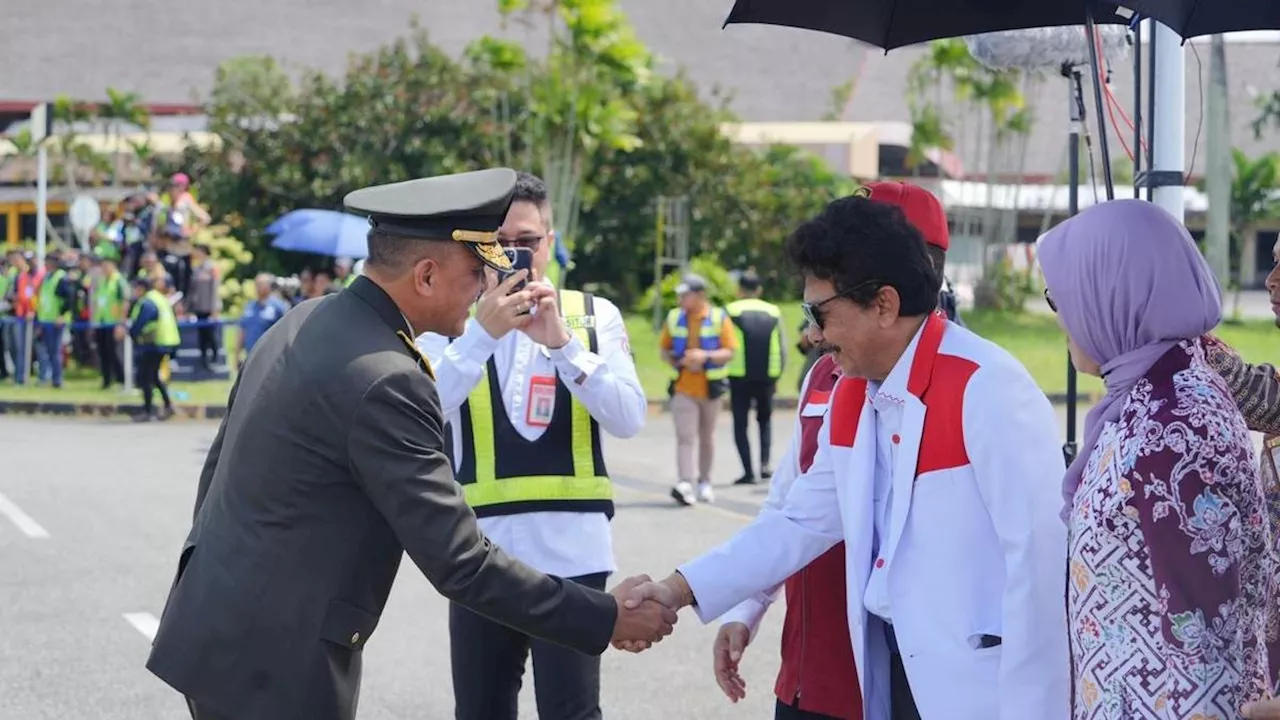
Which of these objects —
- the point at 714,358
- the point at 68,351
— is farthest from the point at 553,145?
the point at 714,358

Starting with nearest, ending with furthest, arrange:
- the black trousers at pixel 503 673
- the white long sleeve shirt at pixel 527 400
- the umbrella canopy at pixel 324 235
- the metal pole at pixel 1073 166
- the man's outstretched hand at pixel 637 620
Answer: the man's outstretched hand at pixel 637 620
the black trousers at pixel 503 673
the white long sleeve shirt at pixel 527 400
the metal pole at pixel 1073 166
the umbrella canopy at pixel 324 235

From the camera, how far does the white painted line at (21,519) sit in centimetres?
1117

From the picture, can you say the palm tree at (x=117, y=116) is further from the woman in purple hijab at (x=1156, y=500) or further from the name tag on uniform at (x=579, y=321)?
the woman in purple hijab at (x=1156, y=500)

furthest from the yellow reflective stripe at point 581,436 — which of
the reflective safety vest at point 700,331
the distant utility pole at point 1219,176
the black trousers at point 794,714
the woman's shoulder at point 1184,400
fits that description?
the distant utility pole at point 1219,176

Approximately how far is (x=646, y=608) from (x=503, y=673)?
897 millimetres

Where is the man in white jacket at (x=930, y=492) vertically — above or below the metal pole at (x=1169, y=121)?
below

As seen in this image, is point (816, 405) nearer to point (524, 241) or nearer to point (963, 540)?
point (963, 540)

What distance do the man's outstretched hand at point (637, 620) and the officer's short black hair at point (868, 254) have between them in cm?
85

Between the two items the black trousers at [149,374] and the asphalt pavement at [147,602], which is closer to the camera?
the asphalt pavement at [147,602]

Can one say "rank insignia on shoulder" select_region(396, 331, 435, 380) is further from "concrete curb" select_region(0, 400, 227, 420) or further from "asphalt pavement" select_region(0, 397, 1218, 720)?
"concrete curb" select_region(0, 400, 227, 420)

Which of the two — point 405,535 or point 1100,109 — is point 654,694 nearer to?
point 1100,109

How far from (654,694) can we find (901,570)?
390 centimetres

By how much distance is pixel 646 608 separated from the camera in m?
3.87

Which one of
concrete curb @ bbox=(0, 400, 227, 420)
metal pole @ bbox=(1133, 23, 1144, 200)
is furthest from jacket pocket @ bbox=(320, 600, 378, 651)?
concrete curb @ bbox=(0, 400, 227, 420)
